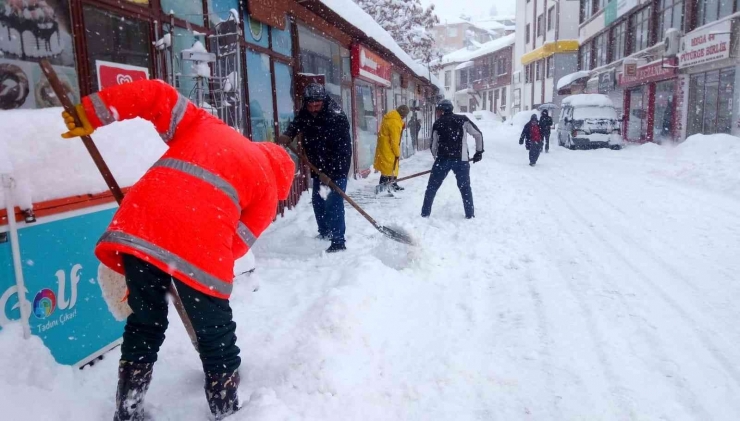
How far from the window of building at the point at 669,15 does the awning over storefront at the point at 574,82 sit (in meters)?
8.51

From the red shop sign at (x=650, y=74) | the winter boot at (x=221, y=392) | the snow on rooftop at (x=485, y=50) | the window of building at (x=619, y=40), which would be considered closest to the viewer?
the winter boot at (x=221, y=392)

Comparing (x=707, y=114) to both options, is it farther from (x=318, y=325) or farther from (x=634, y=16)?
(x=318, y=325)

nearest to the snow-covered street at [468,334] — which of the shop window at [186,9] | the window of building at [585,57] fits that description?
the shop window at [186,9]

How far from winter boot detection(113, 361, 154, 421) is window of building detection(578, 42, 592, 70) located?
36026 millimetres

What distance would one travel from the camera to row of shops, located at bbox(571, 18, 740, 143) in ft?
53.7

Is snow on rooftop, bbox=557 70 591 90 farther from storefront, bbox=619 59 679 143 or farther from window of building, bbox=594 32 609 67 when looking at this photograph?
storefront, bbox=619 59 679 143

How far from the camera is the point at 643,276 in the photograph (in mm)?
4270

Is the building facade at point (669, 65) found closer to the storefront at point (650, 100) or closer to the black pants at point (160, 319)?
the storefront at point (650, 100)

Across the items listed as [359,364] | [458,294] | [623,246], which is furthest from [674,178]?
[359,364]

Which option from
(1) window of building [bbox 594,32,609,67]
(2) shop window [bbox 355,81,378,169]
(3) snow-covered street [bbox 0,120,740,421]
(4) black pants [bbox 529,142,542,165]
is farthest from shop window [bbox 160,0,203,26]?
(1) window of building [bbox 594,32,609,67]

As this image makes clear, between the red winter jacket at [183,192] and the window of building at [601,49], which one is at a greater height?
the window of building at [601,49]

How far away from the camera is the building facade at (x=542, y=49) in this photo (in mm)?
36438

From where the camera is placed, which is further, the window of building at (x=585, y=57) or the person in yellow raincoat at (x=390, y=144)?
the window of building at (x=585, y=57)

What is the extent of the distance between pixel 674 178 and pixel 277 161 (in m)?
10.5
